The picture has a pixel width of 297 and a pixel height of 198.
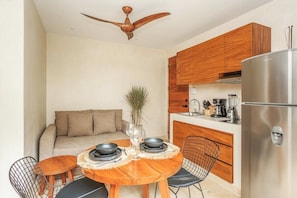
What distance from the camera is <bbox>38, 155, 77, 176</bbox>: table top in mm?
1860

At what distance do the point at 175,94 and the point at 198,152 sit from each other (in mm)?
2357

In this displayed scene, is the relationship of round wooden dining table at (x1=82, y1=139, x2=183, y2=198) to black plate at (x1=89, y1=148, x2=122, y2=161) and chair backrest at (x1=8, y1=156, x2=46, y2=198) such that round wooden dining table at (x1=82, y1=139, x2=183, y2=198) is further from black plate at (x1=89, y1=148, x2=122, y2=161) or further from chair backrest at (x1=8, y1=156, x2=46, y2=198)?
chair backrest at (x1=8, y1=156, x2=46, y2=198)

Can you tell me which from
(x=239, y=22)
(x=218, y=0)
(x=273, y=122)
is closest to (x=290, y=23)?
(x=239, y=22)

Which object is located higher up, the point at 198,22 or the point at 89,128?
the point at 198,22

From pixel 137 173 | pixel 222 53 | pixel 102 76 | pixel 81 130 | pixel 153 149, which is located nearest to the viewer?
pixel 137 173

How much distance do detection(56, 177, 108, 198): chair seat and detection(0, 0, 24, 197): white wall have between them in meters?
0.83

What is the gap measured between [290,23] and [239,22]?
29.1 inches

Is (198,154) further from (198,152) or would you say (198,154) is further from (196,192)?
(196,192)

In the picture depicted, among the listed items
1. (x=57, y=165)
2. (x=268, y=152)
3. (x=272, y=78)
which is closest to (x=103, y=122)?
(x=57, y=165)

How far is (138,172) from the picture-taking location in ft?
3.79

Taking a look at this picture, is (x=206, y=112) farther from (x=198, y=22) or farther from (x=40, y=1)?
(x=40, y=1)

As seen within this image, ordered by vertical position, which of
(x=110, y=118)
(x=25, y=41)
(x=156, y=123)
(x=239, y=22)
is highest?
(x=239, y=22)

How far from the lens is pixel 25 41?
190 centimetres

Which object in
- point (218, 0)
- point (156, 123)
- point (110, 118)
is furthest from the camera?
point (156, 123)
